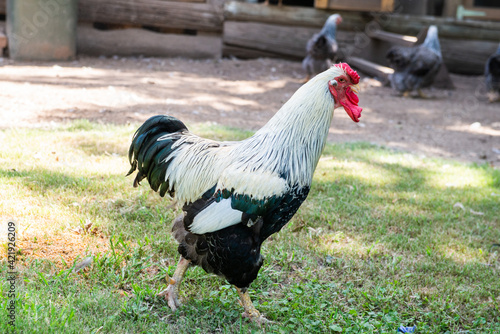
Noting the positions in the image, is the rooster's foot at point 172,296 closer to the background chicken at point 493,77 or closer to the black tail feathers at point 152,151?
the black tail feathers at point 152,151

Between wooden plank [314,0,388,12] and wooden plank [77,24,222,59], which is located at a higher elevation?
wooden plank [314,0,388,12]

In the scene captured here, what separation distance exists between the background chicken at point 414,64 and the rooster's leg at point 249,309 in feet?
27.5

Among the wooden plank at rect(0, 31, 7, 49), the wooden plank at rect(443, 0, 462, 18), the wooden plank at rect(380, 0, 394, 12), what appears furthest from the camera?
the wooden plank at rect(443, 0, 462, 18)

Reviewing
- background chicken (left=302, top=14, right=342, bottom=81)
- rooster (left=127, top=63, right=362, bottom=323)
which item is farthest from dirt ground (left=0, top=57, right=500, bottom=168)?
rooster (left=127, top=63, right=362, bottom=323)

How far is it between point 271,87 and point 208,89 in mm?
1570

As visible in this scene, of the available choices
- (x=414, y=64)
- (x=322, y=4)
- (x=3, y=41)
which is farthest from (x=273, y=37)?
(x=3, y=41)

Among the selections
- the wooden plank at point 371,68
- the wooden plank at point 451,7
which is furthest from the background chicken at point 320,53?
the wooden plank at point 451,7

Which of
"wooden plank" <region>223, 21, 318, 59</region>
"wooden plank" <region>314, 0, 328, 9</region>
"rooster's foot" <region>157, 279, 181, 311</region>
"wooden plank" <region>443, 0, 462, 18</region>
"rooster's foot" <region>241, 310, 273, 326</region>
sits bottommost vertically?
"rooster's foot" <region>241, 310, 273, 326</region>

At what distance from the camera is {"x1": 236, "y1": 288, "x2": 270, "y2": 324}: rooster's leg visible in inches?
127

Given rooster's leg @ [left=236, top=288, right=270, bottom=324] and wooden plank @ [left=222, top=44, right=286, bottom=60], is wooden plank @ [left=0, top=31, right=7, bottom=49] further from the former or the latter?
rooster's leg @ [left=236, top=288, right=270, bottom=324]

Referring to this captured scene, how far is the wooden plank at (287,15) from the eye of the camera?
39.8ft

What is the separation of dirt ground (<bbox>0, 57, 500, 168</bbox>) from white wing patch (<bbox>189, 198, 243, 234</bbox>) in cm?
424

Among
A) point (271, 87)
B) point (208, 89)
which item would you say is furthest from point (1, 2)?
point (271, 87)

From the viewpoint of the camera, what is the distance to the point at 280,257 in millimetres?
3955
